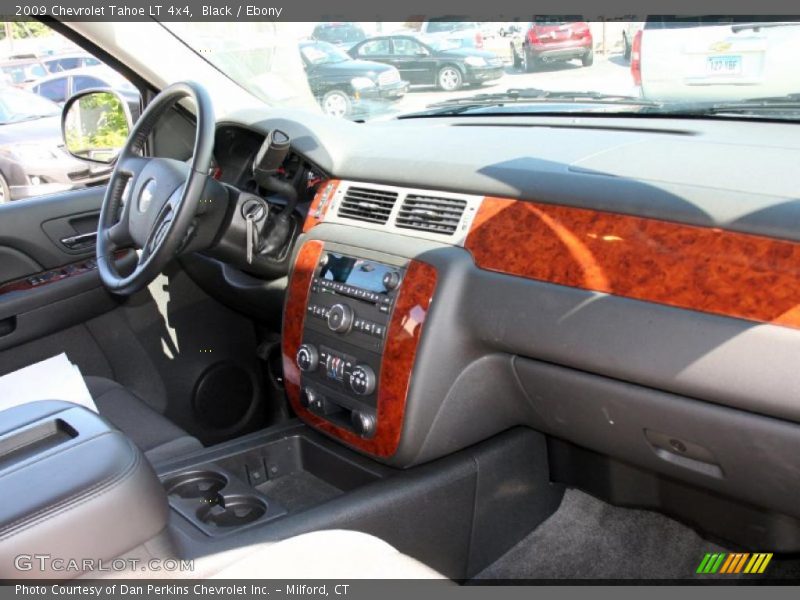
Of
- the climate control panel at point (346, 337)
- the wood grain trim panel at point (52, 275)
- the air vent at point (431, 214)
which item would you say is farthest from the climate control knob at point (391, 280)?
the wood grain trim panel at point (52, 275)

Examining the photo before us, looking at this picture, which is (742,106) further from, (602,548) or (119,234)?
(119,234)

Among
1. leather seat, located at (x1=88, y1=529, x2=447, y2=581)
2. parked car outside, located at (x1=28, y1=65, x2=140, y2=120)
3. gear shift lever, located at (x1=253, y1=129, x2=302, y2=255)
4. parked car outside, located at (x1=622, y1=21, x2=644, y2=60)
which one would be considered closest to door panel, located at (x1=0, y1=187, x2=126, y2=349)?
parked car outside, located at (x1=28, y1=65, x2=140, y2=120)

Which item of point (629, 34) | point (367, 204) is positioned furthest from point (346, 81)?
point (629, 34)

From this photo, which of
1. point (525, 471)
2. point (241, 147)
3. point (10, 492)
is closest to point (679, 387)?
point (525, 471)

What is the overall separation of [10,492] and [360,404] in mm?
945

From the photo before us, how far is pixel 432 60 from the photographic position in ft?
8.03

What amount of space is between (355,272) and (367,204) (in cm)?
20

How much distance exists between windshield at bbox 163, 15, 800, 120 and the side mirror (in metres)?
0.41

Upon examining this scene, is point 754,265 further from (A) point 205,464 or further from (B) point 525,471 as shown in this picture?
(A) point 205,464

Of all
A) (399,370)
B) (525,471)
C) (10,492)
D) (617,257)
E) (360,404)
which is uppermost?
(617,257)

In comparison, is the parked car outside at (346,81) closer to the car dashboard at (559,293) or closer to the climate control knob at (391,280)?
the car dashboard at (559,293)

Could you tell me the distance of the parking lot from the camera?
79.4 inches

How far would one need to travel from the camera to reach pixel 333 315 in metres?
1.99

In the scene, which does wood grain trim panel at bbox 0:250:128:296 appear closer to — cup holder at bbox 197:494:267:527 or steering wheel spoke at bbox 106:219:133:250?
steering wheel spoke at bbox 106:219:133:250
